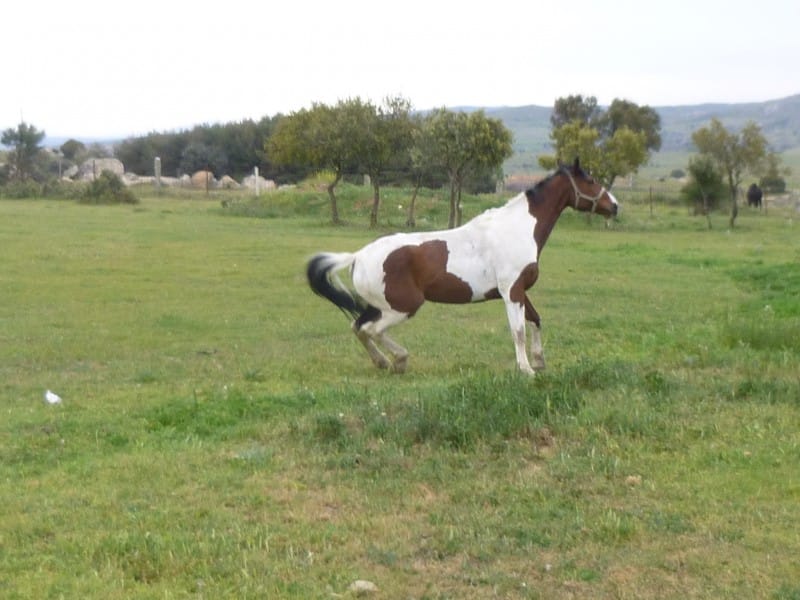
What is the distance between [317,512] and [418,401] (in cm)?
210

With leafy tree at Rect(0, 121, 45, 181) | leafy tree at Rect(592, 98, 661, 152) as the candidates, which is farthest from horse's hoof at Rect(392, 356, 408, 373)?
leafy tree at Rect(592, 98, 661, 152)

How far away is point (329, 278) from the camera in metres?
10.8

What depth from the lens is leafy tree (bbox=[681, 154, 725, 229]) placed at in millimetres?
40719

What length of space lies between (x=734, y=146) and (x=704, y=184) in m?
3.95

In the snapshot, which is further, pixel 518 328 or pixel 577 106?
pixel 577 106

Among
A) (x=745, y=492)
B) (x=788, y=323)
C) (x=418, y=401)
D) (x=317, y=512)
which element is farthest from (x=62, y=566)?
(x=788, y=323)

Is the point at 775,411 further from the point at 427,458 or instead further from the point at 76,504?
the point at 76,504

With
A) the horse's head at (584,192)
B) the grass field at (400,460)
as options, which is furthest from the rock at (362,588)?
the horse's head at (584,192)

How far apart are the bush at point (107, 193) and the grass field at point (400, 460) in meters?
31.0

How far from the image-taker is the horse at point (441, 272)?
1041cm

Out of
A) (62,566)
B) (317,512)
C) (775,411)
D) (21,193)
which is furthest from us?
(21,193)

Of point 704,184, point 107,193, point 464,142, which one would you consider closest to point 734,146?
point 704,184

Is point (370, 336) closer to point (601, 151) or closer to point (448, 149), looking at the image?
point (448, 149)

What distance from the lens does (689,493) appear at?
18.9 ft
